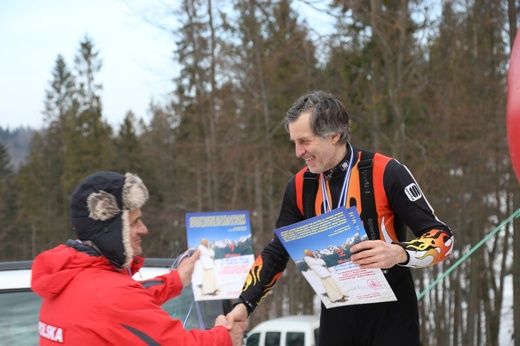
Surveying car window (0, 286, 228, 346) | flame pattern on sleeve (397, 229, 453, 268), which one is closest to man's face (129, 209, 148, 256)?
flame pattern on sleeve (397, 229, 453, 268)

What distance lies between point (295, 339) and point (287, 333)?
280 mm

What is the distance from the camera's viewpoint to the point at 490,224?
22.7 meters

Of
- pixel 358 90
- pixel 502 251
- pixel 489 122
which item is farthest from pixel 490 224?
pixel 358 90

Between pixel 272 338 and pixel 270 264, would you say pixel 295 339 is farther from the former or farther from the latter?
pixel 270 264

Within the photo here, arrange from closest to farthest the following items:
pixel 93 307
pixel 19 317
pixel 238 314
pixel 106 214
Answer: pixel 93 307 < pixel 106 214 < pixel 238 314 < pixel 19 317

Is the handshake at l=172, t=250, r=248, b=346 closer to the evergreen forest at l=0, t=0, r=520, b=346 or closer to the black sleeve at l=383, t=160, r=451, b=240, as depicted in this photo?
the black sleeve at l=383, t=160, r=451, b=240

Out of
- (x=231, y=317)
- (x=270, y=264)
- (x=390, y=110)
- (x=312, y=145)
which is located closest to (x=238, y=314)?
(x=231, y=317)

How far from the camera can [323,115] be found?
3201 millimetres

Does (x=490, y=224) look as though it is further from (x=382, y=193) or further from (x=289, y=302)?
(x=382, y=193)

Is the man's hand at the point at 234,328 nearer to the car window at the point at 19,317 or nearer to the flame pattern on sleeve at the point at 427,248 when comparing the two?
the flame pattern on sleeve at the point at 427,248

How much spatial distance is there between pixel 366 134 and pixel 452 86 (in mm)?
2677

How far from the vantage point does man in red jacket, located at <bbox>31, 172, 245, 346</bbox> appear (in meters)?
2.54

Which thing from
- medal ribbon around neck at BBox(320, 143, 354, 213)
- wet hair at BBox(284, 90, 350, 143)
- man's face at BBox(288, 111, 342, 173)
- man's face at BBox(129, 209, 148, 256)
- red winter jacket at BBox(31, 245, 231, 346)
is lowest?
red winter jacket at BBox(31, 245, 231, 346)

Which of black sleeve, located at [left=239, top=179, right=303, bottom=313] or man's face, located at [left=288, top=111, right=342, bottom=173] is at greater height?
man's face, located at [left=288, top=111, right=342, bottom=173]
